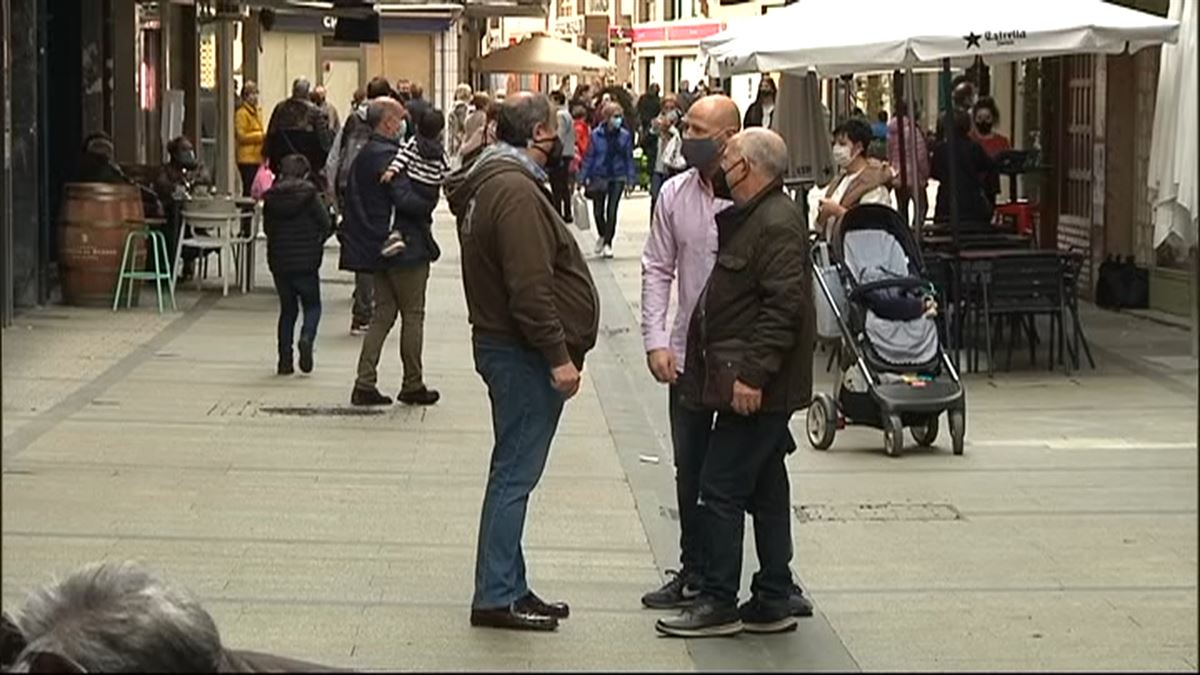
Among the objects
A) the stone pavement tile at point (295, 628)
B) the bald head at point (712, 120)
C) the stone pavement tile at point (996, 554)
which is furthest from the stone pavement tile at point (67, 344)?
the bald head at point (712, 120)

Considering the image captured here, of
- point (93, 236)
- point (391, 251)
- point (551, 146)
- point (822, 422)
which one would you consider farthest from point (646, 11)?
point (551, 146)

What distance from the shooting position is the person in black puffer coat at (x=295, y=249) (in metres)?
14.8

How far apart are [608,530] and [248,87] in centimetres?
1809

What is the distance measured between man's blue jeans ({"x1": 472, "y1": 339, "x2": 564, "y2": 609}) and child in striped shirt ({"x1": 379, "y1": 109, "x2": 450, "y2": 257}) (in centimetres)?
575

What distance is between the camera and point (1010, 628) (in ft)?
25.8

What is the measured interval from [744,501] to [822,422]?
174 inches

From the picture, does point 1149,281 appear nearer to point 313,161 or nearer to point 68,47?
point 313,161

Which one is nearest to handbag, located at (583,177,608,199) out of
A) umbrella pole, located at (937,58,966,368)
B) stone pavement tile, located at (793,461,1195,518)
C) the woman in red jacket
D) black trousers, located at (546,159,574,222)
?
black trousers, located at (546,159,574,222)

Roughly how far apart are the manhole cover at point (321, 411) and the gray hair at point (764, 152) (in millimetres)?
5886

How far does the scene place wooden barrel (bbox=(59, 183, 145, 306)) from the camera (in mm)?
18016

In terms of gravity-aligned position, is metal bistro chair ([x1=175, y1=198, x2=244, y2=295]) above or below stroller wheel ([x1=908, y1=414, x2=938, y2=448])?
above

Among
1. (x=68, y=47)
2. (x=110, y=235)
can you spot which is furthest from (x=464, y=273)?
(x=68, y=47)

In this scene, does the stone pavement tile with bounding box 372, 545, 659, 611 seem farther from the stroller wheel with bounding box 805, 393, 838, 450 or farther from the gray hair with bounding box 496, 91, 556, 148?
the stroller wheel with bounding box 805, 393, 838, 450

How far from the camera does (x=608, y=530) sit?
10008 mm
